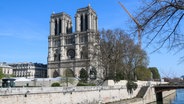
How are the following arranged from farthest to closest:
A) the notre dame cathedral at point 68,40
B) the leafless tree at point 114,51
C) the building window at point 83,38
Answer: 1. the building window at point 83,38
2. the notre dame cathedral at point 68,40
3. the leafless tree at point 114,51

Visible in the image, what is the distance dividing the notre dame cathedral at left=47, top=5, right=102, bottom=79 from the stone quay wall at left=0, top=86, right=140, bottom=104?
5053 centimetres

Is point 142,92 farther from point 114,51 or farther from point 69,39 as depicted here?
point 69,39

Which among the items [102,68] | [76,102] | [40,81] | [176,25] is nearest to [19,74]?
[40,81]

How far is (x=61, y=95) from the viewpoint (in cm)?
2623

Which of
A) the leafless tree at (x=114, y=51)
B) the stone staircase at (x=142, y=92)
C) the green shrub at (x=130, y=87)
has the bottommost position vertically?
the stone staircase at (x=142, y=92)

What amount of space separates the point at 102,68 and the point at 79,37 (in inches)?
1796

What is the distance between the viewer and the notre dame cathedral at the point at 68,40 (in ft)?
299

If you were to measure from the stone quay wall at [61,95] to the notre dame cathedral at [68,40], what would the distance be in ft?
166

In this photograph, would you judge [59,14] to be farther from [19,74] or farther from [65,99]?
[65,99]

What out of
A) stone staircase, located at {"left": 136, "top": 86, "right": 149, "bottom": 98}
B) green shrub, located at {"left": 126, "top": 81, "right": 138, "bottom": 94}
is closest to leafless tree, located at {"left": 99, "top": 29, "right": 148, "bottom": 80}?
green shrub, located at {"left": 126, "top": 81, "right": 138, "bottom": 94}

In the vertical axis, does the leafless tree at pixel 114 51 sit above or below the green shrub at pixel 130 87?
above

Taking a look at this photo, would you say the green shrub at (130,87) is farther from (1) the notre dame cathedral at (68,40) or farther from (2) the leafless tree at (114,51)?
(1) the notre dame cathedral at (68,40)

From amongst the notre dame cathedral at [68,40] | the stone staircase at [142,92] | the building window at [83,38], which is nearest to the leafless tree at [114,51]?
the stone staircase at [142,92]

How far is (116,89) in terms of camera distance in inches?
1592
